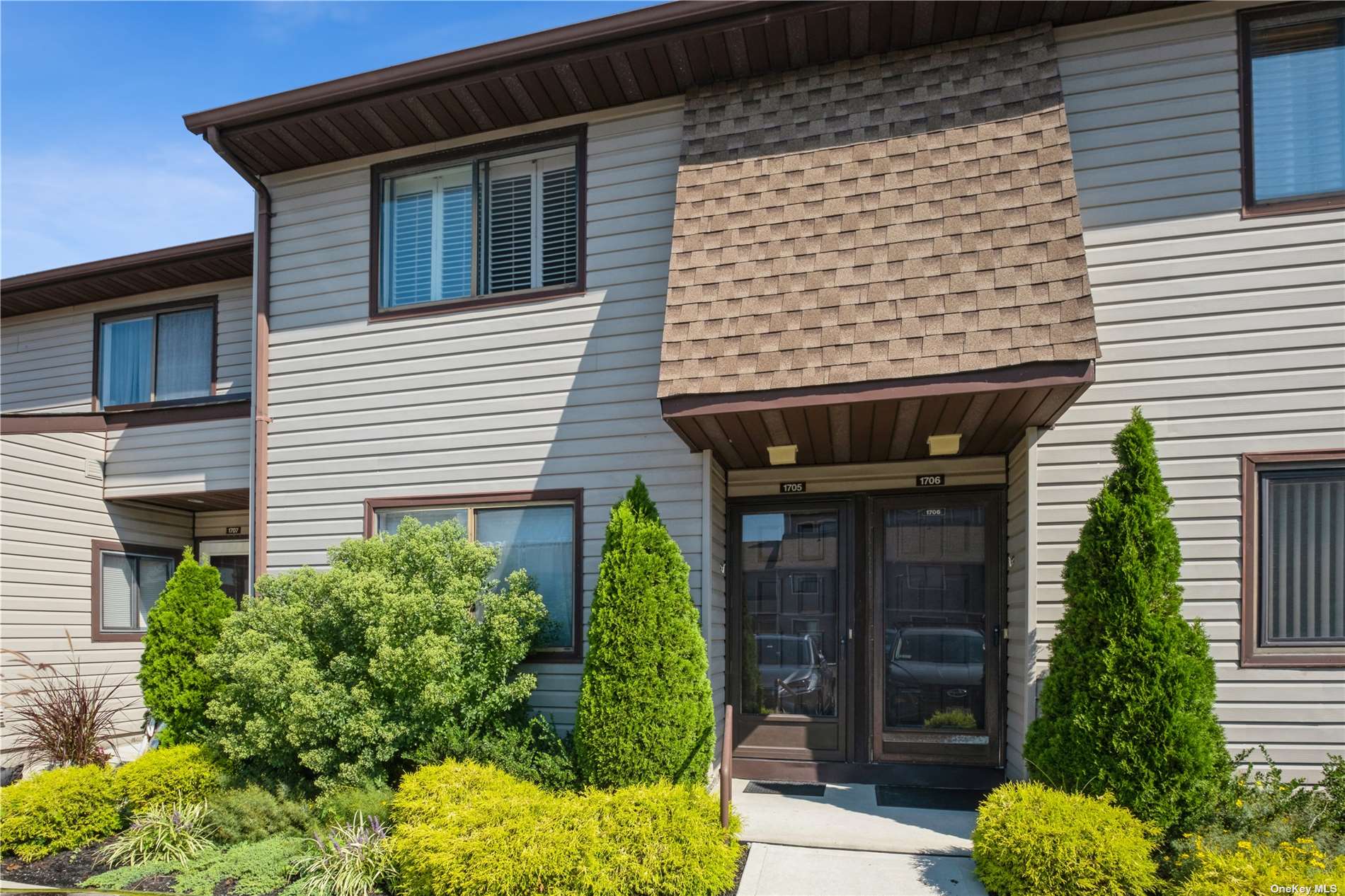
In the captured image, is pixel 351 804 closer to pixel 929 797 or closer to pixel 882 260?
pixel 929 797

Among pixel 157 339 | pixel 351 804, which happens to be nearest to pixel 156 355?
pixel 157 339

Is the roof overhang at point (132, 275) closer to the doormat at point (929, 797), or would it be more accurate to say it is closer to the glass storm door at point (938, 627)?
the glass storm door at point (938, 627)

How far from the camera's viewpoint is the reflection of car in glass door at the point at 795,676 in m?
7.08

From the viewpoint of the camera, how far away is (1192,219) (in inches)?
235

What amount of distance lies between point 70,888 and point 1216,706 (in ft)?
25.7

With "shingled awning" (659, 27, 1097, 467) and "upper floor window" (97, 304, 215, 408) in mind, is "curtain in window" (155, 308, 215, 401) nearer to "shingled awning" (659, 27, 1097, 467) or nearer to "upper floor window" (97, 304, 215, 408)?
"upper floor window" (97, 304, 215, 408)

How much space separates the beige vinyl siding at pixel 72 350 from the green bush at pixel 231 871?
558 centimetres

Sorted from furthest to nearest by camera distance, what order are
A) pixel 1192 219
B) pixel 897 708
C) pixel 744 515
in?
pixel 744 515 < pixel 897 708 < pixel 1192 219

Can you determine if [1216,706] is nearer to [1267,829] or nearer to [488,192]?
[1267,829]

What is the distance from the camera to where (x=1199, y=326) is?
5879 mm

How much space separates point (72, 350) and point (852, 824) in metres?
10.9

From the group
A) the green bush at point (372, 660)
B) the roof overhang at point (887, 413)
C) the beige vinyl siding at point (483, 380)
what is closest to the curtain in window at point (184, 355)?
the beige vinyl siding at point (483, 380)

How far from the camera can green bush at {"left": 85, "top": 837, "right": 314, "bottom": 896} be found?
5.30 metres

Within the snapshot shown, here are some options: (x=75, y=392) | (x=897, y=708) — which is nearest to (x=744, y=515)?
(x=897, y=708)
